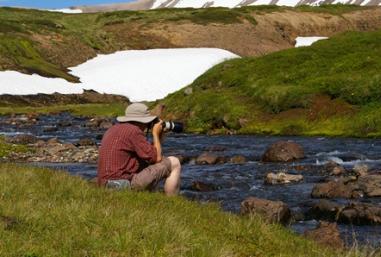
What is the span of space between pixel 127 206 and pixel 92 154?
21445 mm

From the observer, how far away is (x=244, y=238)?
8820 mm

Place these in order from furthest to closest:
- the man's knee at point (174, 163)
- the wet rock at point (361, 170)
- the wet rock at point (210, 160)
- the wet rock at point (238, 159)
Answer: the wet rock at point (210, 160)
the wet rock at point (238, 159)
the wet rock at point (361, 170)
the man's knee at point (174, 163)

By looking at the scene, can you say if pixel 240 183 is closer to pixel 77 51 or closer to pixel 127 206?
pixel 127 206

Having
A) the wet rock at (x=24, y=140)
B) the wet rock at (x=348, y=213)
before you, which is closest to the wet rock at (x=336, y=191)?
the wet rock at (x=348, y=213)

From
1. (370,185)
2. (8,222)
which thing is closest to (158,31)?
(370,185)

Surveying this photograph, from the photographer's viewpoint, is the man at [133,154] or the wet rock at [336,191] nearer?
the man at [133,154]

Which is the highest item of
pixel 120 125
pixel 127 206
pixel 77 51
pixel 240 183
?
pixel 77 51

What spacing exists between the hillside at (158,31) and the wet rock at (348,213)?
92.0 meters

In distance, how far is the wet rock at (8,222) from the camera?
7414 millimetres

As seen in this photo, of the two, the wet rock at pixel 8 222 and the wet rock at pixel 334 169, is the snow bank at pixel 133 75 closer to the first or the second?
the wet rock at pixel 334 169

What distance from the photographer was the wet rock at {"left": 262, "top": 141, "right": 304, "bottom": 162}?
1045 inches

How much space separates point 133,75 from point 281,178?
3532 inches

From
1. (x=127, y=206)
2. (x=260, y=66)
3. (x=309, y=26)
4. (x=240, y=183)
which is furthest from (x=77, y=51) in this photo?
(x=127, y=206)

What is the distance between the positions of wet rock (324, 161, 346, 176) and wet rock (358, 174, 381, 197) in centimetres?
310
